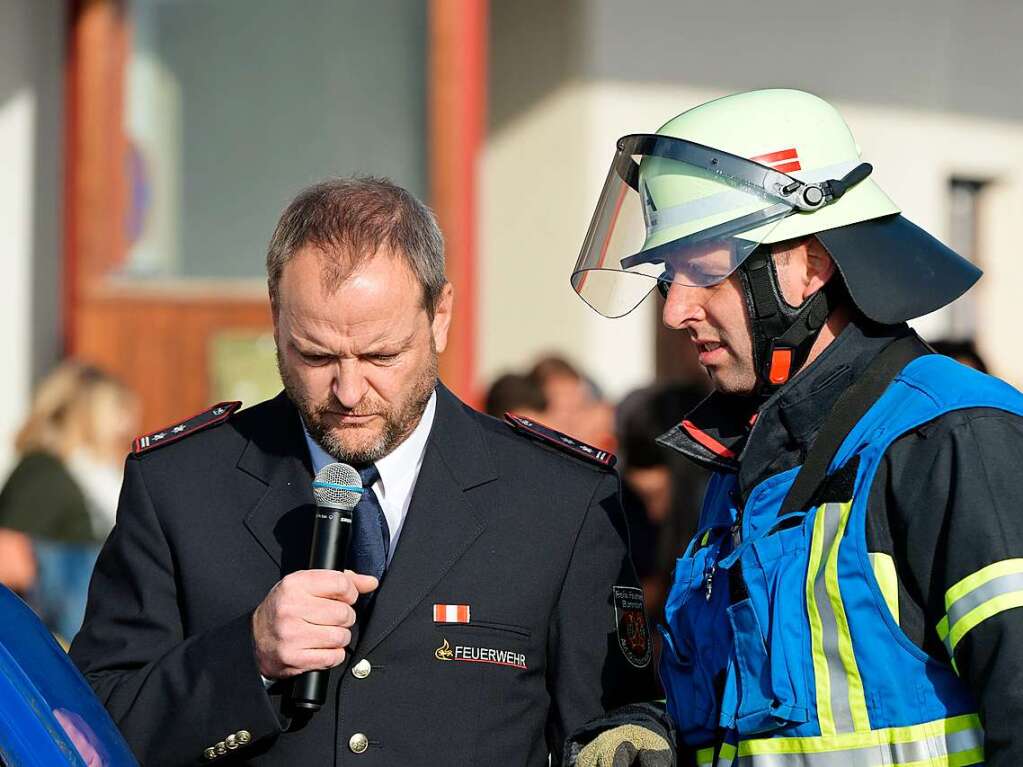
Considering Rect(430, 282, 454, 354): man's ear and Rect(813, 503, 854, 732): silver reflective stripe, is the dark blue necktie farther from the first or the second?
Rect(813, 503, 854, 732): silver reflective stripe

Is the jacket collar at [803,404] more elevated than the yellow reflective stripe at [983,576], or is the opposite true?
the jacket collar at [803,404]

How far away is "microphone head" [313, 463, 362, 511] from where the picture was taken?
2.37m

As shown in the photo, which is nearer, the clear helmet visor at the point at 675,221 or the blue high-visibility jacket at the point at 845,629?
the blue high-visibility jacket at the point at 845,629

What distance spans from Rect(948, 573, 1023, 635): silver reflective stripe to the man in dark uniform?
74 cm

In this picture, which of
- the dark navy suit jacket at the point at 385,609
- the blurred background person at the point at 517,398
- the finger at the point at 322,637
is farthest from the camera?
the blurred background person at the point at 517,398

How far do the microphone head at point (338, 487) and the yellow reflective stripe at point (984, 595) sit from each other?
2.98 feet

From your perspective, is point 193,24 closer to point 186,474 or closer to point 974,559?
point 186,474

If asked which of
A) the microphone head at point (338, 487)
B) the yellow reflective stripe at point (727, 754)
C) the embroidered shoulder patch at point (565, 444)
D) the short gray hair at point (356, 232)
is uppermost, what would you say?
the short gray hair at point (356, 232)

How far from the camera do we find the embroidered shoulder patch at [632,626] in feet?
8.79

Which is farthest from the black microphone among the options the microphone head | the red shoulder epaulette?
the red shoulder epaulette

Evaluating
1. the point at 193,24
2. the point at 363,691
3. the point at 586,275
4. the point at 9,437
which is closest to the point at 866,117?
the point at 193,24

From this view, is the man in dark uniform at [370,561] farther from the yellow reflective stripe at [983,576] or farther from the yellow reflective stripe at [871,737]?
the yellow reflective stripe at [983,576]

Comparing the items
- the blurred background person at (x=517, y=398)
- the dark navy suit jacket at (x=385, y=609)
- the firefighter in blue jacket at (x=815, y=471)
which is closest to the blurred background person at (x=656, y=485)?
the blurred background person at (x=517, y=398)

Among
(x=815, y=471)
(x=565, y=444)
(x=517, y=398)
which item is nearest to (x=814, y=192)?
(x=815, y=471)
